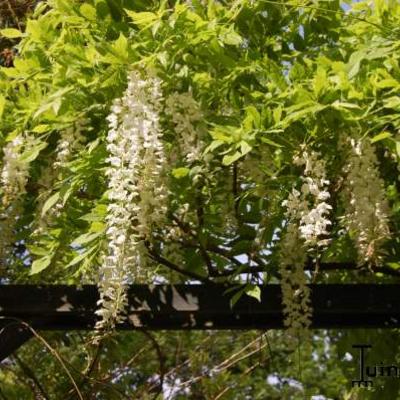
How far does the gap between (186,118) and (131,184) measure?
0.97 feet

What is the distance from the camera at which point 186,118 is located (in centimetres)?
258

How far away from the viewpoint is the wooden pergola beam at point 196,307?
2.91 meters

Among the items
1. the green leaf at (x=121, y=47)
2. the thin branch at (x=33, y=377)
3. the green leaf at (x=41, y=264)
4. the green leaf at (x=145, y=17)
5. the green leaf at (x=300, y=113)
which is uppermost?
the green leaf at (x=145, y=17)

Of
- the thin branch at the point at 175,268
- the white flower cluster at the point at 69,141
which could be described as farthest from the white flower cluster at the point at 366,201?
the white flower cluster at the point at 69,141

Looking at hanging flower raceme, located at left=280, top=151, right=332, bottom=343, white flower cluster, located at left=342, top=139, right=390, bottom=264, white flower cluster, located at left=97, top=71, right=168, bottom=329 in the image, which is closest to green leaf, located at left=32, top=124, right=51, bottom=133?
white flower cluster, located at left=97, top=71, right=168, bottom=329

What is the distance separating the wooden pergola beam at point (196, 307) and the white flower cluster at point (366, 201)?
41 cm

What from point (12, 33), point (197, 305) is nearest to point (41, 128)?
point (12, 33)

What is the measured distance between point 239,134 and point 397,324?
1.30m

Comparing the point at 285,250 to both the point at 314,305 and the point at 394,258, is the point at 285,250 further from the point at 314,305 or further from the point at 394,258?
the point at 394,258

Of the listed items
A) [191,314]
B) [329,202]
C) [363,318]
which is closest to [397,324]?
[363,318]

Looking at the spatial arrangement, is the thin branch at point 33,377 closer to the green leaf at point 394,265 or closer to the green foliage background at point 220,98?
the green foliage background at point 220,98

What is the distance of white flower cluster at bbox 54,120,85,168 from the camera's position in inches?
109

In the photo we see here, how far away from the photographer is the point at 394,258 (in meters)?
3.23

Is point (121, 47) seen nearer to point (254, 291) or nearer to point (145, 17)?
point (145, 17)
